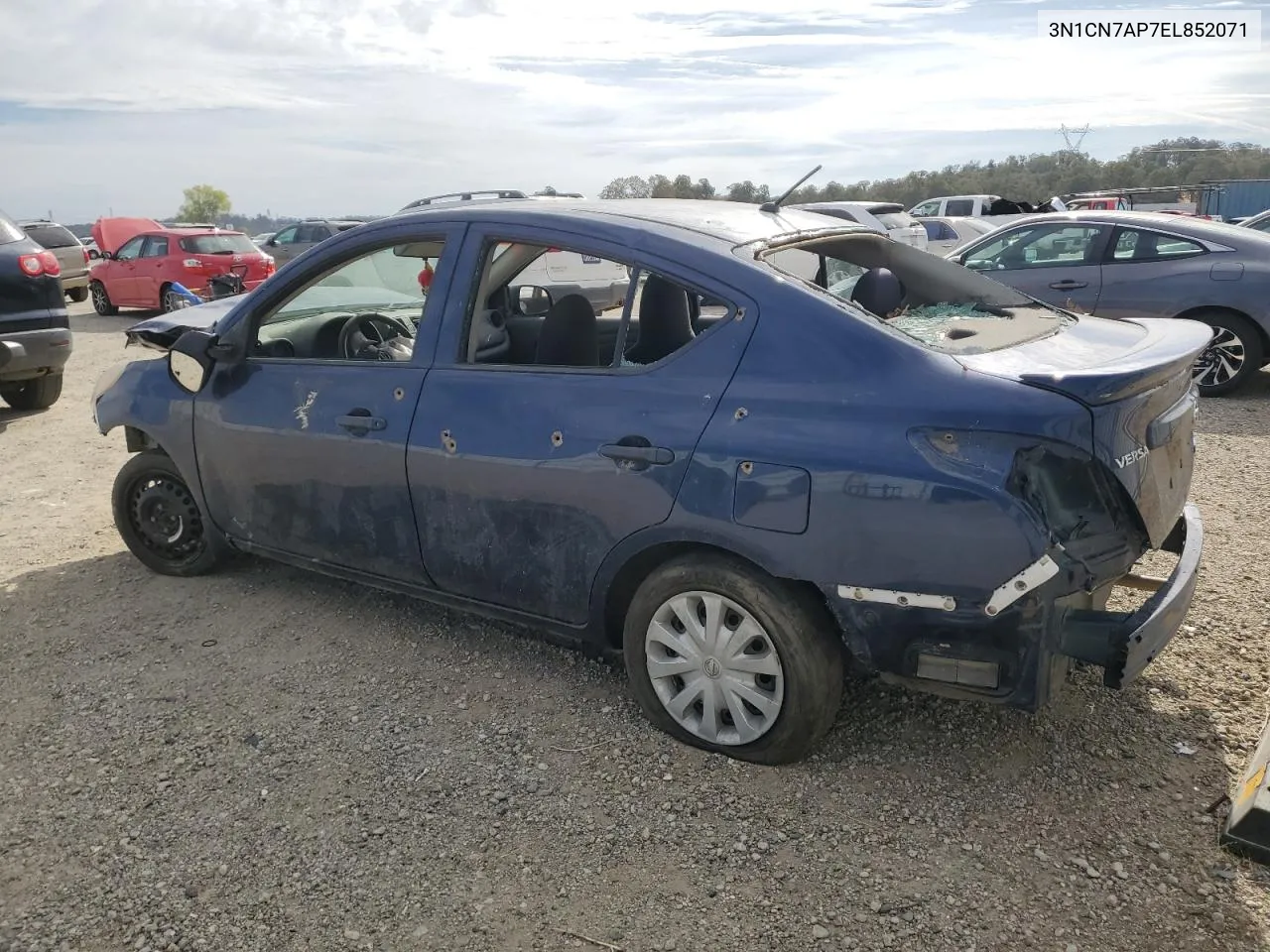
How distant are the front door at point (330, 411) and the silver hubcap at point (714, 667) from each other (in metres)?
1.10

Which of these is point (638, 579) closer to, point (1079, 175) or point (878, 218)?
point (878, 218)

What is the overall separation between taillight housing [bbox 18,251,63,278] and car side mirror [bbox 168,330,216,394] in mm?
4024

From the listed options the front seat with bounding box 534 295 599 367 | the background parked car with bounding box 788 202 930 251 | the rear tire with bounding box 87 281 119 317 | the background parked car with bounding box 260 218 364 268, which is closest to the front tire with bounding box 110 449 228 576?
the front seat with bounding box 534 295 599 367

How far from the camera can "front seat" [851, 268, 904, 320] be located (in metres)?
3.48

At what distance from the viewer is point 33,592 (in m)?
4.50

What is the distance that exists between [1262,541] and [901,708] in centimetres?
258

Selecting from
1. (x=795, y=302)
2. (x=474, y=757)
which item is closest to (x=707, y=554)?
(x=795, y=302)

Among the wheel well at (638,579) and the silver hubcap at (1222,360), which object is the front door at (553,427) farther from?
the silver hubcap at (1222,360)

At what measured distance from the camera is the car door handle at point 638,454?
287 centimetres

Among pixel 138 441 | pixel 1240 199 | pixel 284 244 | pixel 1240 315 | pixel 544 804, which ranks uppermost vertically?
pixel 1240 199

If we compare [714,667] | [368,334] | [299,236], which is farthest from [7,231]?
[299,236]

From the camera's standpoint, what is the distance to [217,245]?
1628 cm

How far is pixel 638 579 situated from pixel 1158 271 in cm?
697

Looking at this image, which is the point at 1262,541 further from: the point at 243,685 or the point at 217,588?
the point at 217,588
